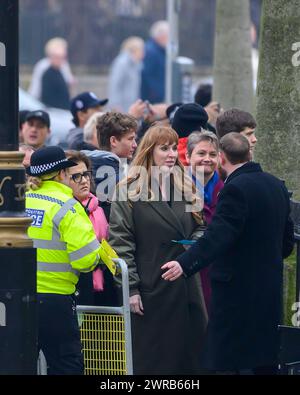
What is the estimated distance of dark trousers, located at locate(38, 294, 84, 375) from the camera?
8242mm

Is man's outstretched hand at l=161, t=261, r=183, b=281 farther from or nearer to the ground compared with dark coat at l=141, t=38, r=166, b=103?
farther from the ground

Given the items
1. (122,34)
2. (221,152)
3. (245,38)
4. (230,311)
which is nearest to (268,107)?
(221,152)

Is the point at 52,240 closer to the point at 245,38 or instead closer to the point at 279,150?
the point at 279,150

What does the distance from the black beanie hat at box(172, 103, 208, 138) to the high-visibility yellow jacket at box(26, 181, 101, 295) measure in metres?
1.96

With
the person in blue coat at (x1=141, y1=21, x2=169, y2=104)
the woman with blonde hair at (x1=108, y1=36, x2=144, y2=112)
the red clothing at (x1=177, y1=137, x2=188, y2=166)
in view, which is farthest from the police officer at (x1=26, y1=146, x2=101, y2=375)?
the woman with blonde hair at (x1=108, y1=36, x2=144, y2=112)

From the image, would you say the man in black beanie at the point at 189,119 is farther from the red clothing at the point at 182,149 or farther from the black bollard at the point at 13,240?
the black bollard at the point at 13,240

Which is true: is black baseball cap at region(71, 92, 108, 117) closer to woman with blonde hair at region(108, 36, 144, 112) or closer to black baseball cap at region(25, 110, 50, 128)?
black baseball cap at region(25, 110, 50, 128)

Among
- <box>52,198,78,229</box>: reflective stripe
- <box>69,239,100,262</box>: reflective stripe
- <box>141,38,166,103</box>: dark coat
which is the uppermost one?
<box>52,198,78,229</box>: reflective stripe

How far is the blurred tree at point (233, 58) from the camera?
14.1 metres

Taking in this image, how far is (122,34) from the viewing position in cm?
3584

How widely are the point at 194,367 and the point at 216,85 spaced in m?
5.87

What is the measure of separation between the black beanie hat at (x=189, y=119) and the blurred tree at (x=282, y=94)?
1.66 ft

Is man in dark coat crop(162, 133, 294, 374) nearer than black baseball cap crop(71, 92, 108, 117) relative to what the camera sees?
Yes

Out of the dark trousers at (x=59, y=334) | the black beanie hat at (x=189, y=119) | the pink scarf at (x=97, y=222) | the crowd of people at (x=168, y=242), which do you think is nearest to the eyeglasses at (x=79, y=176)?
the crowd of people at (x=168, y=242)
